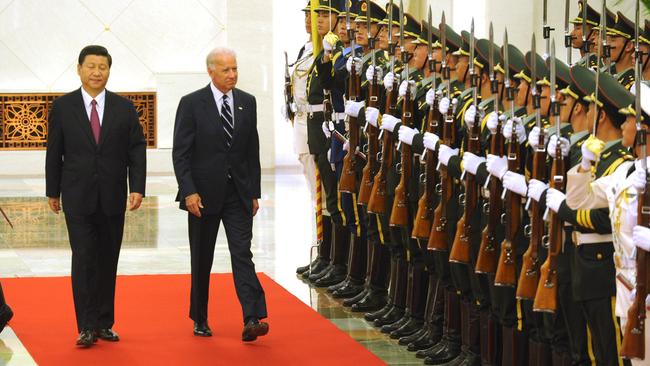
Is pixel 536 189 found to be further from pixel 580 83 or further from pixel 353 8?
pixel 353 8

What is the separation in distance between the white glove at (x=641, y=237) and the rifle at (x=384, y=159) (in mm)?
2780

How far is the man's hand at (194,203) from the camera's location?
682cm

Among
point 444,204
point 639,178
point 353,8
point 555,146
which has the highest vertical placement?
point 353,8

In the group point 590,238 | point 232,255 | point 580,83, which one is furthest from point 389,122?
point 590,238

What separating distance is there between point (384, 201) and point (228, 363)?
1.40 meters

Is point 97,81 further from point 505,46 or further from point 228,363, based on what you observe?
point 505,46

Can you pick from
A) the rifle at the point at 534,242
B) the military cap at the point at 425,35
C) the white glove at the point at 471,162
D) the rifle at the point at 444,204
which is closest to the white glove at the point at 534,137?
the rifle at the point at 534,242

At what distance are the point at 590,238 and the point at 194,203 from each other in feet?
8.45

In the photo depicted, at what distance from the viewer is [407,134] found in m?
6.71

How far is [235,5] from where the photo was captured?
1708cm

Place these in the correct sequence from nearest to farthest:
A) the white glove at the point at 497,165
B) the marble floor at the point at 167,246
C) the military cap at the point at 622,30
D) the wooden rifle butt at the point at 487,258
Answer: the white glove at the point at 497,165
the wooden rifle butt at the point at 487,258
the military cap at the point at 622,30
the marble floor at the point at 167,246

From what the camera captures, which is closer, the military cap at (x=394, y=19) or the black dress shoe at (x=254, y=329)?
the black dress shoe at (x=254, y=329)

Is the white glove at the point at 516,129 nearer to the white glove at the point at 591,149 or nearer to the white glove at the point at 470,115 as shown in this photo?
the white glove at the point at 470,115

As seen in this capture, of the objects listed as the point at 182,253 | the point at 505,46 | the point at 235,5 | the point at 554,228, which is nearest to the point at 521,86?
the point at 505,46
